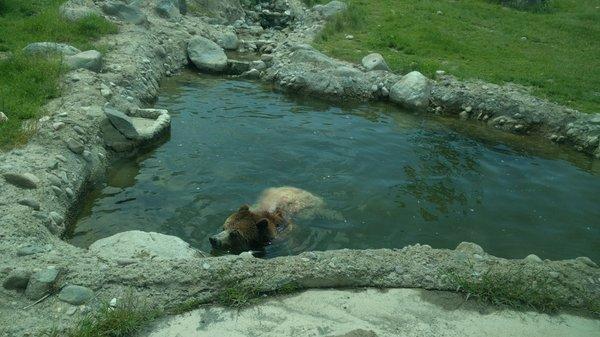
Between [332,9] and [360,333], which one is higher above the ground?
[332,9]

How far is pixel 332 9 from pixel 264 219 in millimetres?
17695

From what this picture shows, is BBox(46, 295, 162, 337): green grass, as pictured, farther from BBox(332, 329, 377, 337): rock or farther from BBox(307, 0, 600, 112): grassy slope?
BBox(307, 0, 600, 112): grassy slope

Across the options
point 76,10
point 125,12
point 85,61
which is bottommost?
point 85,61

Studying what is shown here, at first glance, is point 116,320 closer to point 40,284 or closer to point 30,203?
point 40,284

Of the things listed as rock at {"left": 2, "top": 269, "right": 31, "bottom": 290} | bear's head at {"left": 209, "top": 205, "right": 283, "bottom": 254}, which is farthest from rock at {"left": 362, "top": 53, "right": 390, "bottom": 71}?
rock at {"left": 2, "top": 269, "right": 31, "bottom": 290}

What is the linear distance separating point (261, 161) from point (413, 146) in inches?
142

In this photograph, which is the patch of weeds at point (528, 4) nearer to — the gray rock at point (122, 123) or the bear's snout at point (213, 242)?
the gray rock at point (122, 123)

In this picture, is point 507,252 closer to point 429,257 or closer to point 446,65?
point 429,257

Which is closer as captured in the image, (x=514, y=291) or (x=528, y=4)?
(x=514, y=291)

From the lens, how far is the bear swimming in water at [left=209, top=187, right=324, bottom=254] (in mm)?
7840

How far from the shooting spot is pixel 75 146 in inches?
368

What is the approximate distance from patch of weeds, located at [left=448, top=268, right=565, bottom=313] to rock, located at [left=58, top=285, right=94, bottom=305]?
3.88 metres

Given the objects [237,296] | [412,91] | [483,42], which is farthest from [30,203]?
[483,42]

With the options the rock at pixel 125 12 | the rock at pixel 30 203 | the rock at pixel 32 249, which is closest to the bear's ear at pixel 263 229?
the rock at pixel 32 249
